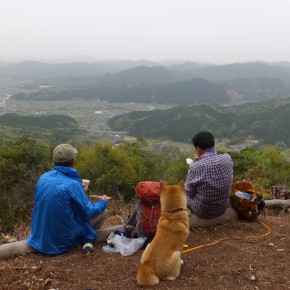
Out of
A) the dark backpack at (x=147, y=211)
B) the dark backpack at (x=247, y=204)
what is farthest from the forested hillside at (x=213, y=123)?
the dark backpack at (x=147, y=211)

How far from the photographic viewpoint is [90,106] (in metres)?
132

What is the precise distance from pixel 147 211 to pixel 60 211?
1033 mm

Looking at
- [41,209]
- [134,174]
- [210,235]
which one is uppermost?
[41,209]

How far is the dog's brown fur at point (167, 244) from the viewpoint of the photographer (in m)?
3.34

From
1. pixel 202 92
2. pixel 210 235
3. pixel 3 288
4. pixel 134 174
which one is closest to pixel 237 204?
pixel 210 235

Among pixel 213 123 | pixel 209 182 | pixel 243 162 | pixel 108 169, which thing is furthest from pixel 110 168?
pixel 213 123

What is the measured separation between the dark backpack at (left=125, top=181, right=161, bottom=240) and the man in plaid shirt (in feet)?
1.82

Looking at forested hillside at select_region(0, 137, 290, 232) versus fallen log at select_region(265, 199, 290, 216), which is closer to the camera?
fallen log at select_region(265, 199, 290, 216)

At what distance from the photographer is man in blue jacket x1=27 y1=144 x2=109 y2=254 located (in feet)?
13.2

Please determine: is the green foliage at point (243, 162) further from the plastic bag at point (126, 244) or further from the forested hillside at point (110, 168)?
the plastic bag at point (126, 244)

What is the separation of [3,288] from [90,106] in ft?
428

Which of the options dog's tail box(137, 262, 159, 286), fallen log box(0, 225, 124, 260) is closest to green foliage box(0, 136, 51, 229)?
fallen log box(0, 225, 124, 260)

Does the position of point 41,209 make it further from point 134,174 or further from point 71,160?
point 134,174

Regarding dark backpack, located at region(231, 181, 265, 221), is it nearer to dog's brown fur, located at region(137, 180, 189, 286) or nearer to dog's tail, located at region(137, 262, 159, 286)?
dog's brown fur, located at region(137, 180, 189, 286)
